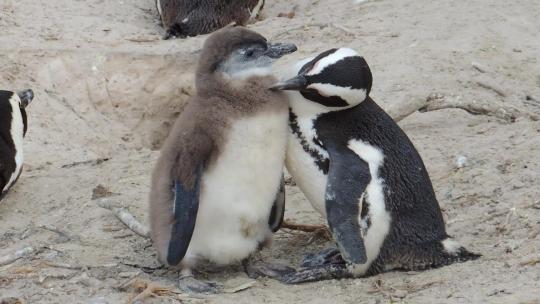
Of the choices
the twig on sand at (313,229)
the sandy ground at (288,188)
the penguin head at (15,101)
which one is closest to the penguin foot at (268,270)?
the sandy ground at (288,188)

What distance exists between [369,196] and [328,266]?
31 cm

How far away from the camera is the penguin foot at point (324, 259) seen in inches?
141

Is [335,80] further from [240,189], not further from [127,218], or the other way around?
[127,218]

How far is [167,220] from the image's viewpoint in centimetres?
340

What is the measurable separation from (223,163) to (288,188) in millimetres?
1323

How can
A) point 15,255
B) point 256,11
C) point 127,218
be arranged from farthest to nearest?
point 256,11
point 127,218
point 15,255

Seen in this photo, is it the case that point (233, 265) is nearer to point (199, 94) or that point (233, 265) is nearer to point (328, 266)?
point (328, 266)

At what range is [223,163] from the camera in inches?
133

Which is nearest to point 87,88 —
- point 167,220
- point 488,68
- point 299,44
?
point 299,44

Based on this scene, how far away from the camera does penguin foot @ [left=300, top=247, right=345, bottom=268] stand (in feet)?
11.8

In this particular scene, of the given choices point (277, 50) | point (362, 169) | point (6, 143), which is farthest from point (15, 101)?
point (362, 169)

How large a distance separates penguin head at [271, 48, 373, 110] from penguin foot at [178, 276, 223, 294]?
0.75m

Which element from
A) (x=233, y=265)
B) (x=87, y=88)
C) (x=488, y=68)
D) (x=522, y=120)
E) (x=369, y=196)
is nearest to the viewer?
(x=369, y=196)

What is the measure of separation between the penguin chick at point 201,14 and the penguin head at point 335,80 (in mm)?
3789
